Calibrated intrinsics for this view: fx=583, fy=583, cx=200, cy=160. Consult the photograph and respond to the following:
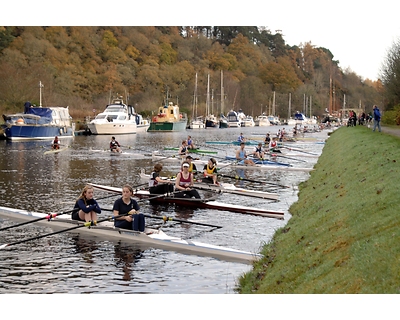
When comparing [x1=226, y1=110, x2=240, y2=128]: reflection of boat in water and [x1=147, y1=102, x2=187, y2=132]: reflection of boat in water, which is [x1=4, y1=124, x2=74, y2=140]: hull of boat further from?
[x1=226, y1=110, x2=240, y2=128]: reflection of boat in water

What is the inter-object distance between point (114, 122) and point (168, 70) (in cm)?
4762

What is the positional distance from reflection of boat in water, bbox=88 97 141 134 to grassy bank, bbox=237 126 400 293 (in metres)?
61.8

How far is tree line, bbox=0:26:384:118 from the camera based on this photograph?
287ft

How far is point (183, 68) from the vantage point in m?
127

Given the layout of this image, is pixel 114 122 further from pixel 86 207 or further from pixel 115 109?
pixel 86 207

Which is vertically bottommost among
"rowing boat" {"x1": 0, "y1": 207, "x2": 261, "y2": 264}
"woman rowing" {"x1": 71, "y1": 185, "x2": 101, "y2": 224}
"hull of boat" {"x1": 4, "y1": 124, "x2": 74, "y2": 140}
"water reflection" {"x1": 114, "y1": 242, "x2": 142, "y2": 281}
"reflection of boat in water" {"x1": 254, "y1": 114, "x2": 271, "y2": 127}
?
"water reflection" {"x1": 114, "y1": 242, "x2": 142, "y2": 281}

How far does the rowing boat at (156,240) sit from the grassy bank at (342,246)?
78 cm

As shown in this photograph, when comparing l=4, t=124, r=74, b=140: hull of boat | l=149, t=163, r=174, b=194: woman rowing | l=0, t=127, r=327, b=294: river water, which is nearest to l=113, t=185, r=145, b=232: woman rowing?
l=0, t=127, r=327, b=294: river water

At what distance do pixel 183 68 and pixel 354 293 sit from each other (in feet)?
396

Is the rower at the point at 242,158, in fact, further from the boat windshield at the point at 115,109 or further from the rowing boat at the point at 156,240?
the boat windshield at the point at 115,109

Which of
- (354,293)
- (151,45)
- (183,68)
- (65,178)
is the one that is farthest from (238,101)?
(354,293)

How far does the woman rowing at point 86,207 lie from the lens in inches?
648

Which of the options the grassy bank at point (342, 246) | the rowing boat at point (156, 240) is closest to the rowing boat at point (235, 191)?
the grassy bank at point (342, 246)

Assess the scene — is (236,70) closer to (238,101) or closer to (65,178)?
(238,101)
